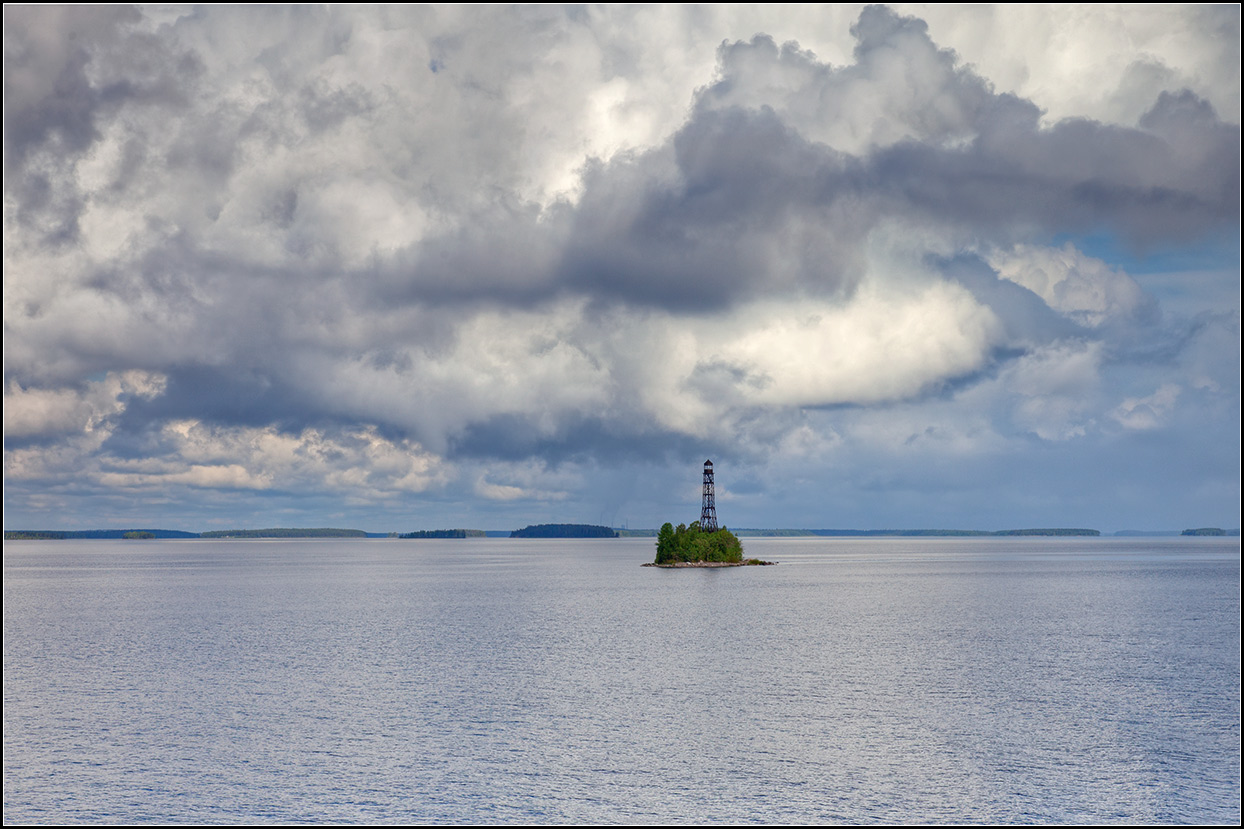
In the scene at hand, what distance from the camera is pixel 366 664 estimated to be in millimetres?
80125

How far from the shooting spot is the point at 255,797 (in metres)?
45.5

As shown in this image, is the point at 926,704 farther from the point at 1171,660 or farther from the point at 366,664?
the point at 366,664

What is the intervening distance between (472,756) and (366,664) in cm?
3151

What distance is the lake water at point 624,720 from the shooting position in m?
44.5

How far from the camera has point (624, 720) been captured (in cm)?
5903

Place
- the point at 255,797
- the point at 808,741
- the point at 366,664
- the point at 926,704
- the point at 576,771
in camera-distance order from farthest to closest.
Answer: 1. the point at 366,664
2. the point at 926,704
3. the point at 808,741
4. the point at 576,771
5. the point at 255,797

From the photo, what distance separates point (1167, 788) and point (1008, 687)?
78.7ft

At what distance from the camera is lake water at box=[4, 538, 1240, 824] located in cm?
4453

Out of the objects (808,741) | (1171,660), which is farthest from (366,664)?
(1171,660)

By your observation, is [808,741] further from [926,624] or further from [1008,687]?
[926,624]

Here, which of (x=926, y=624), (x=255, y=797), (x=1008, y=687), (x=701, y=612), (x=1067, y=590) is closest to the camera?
(x=255, y=797)

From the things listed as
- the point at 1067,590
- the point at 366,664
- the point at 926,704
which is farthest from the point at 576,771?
the point at 1067,590

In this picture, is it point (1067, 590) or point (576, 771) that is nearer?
point (576, 771)

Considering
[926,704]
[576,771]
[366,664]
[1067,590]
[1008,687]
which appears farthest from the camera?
[1067,590]
